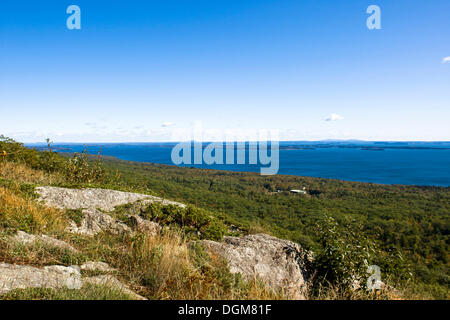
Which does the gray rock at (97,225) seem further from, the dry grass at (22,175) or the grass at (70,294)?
the dry grass at (22,175)

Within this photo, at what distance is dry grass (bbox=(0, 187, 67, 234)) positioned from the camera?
4.05 meters

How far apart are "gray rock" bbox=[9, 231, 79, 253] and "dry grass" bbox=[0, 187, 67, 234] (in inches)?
9.5

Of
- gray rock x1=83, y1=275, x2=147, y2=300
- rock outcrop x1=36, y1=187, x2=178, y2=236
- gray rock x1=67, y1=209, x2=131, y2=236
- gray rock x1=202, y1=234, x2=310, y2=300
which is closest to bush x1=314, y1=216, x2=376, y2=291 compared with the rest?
gray rock x1=202, y1=234, x2=310, y2=300

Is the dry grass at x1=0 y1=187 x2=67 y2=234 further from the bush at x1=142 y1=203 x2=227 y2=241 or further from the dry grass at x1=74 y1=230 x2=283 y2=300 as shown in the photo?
the bush at x1=142 y1=203 x2=227 y2=241

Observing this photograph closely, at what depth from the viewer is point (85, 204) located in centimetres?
689

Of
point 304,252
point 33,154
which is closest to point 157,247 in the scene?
point 304,252

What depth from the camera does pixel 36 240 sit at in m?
3.66

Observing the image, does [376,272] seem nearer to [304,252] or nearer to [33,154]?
[304,252]

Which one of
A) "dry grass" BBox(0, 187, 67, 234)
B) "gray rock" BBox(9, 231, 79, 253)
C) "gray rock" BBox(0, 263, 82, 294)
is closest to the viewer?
"gray rock" BBox(0, 263, 82, 294)

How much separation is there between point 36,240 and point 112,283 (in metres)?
1.68

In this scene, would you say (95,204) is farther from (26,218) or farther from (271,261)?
(271,261)

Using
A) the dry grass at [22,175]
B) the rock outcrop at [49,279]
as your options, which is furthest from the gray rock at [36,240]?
the dry grass at [22,175]
